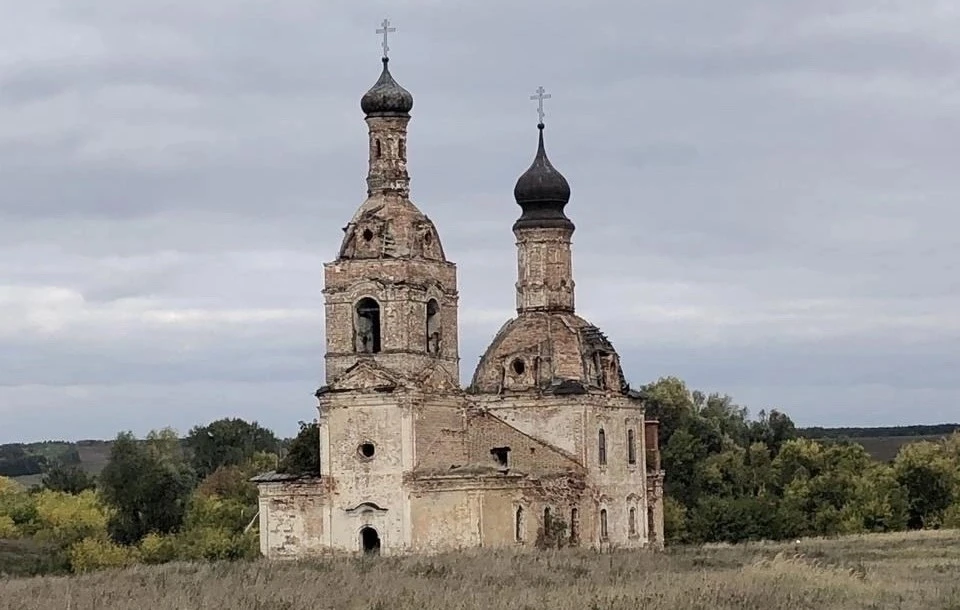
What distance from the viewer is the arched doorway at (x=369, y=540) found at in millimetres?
47031

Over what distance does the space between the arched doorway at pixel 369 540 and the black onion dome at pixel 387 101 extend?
10.6 meters

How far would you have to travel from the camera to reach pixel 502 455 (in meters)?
50.5

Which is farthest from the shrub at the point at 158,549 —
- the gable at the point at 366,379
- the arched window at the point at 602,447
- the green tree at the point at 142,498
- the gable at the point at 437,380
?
the arched window at the point at 602,447

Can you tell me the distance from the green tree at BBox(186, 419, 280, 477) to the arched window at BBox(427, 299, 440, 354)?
5165 centimetres

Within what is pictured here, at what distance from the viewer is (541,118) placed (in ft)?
180

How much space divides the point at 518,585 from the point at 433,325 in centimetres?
2067

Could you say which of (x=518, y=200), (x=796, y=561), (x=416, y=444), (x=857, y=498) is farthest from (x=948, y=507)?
(x=796, y=561)

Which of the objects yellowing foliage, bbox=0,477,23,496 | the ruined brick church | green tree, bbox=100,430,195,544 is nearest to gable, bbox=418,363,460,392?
the ruined brick church

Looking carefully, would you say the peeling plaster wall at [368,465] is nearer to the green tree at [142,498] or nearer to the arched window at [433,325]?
the arched window at [433,325]

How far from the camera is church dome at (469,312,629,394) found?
172 ft

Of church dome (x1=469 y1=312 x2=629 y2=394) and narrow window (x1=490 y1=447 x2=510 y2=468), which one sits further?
church dome (x1=469 y1=312 x2=629 y2=394)

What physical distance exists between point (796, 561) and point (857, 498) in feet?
124

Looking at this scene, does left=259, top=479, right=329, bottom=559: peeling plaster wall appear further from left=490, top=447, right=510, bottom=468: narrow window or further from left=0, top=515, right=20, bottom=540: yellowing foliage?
left=0, top=515, right=20, bottom=540: yellowing foliage

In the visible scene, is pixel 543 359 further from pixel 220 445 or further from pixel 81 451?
pixel 81 451
